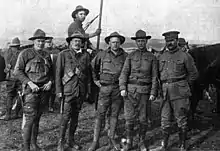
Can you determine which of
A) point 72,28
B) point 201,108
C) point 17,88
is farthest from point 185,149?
point 17,88

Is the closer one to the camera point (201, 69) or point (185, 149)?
point (185, 149)

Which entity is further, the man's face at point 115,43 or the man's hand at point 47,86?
the man's face at point 115,43

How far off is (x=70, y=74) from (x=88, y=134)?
1.86 meters

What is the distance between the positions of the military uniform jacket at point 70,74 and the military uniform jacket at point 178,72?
1.51m

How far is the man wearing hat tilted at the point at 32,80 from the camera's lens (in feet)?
14.5

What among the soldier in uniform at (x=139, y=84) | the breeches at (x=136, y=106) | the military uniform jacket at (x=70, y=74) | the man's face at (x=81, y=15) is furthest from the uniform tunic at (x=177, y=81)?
the man's face at (x=81, y=15)

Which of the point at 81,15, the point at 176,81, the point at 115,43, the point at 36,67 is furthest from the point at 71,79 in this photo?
the point at 81,15

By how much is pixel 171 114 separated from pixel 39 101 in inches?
94.9

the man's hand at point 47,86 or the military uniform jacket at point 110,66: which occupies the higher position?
the military uniform jacket at point 110,66

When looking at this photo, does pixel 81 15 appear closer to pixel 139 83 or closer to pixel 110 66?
pixel 110 66

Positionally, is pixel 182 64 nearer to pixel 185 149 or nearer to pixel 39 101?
pixel 185 149

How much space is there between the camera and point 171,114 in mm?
4898

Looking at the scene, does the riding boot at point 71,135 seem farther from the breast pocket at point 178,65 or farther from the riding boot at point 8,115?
the riding boot at point 8,115

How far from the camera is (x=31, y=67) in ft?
14.6
